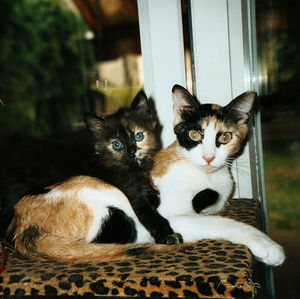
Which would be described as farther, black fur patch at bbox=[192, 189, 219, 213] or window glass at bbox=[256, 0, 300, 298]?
window glass at bbox=[256, 0, 300, 298]

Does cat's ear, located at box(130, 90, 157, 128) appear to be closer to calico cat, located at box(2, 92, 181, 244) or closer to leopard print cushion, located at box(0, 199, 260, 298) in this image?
calico cat, located at box(2, 92, 181, 244)

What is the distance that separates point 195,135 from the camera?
3.94ft

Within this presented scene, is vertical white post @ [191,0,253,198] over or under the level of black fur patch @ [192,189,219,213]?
over

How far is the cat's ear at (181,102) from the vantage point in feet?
3.99

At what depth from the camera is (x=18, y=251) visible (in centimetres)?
104

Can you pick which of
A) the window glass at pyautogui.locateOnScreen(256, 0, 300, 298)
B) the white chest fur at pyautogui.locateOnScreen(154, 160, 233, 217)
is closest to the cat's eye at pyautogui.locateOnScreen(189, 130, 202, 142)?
the white chest fur at pyautogui.locateOnScreen(154, 160, 233, 217)

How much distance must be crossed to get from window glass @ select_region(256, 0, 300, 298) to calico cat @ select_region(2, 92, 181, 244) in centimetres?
64

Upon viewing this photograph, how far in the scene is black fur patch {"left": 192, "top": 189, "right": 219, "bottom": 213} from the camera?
46.8 inches

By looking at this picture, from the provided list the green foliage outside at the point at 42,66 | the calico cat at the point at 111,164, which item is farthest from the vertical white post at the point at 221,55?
the green foliage outside at the point at 42,66

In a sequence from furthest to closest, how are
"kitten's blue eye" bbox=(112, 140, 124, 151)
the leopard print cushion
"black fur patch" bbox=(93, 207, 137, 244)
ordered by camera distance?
"kitten's blue eye" bbox=(112, 140, 124, 151) → "black fur patch" bbox=(93, 207, 137, 244) → the leopard print cushion

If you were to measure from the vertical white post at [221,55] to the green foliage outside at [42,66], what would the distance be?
1.79ft

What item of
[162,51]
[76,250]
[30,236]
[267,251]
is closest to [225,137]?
[267,251]

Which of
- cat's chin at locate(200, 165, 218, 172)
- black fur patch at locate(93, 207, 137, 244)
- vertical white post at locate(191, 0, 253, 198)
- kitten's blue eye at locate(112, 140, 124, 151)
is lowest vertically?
black fur patch at locate(93, 207, 137, 244)

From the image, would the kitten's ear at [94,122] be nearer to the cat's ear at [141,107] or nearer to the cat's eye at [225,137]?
the cat's ear at [141,107]
